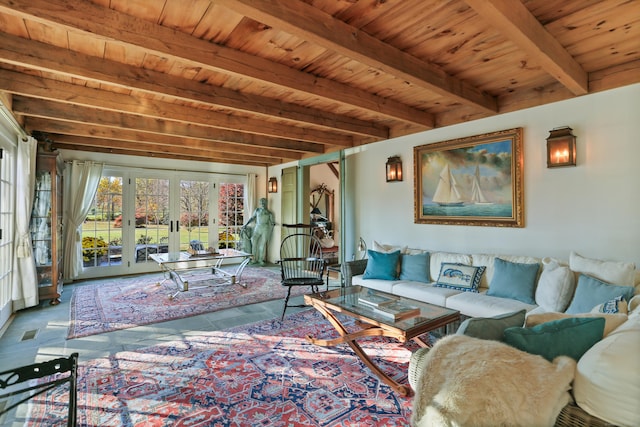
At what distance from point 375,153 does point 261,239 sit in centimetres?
357

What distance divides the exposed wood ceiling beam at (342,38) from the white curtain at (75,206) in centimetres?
545

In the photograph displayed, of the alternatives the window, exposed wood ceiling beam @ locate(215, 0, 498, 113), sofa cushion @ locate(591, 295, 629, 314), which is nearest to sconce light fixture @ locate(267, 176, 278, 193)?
the window

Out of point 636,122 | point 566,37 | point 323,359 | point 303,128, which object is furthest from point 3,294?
point 636,122

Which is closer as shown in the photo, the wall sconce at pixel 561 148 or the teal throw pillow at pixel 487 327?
the teal throw pillow at pixel 487 327

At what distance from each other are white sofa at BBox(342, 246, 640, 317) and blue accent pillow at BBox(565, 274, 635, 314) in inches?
4.1

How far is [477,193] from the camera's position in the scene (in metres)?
3.75

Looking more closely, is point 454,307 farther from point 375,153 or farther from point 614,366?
point 375,153

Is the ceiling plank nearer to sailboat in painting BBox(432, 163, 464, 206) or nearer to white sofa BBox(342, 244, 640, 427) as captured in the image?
sailboat in painting BBox(432, 163, 464, 206)

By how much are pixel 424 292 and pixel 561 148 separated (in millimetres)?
1904

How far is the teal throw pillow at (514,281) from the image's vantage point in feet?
9.40

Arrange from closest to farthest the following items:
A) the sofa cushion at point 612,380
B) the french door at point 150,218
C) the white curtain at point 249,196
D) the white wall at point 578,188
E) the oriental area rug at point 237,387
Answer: the sofa cushion at point 612,380 → the oriental area rug at point 237,387 → the white wall at point 578,188 → the french door at point 150,218 → the white curtain at point 249,196

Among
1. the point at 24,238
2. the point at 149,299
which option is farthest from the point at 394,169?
the point at 24,238

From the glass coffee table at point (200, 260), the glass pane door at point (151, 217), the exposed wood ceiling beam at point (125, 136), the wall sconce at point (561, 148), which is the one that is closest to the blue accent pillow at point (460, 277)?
the wall sconce at point (561, 148)

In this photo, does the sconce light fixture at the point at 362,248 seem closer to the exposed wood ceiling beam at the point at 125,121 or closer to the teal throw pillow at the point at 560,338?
the exposed wood ceiling beam at the point at 125,121
